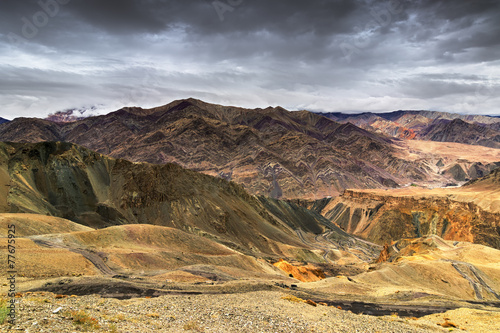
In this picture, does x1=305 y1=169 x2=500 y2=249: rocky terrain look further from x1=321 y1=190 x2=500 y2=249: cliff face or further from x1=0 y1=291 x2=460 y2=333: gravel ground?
x1=0 y1=291 x2=460 y2=333: gravel ground

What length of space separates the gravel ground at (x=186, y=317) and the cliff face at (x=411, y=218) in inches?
4367

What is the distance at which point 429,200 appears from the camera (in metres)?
148

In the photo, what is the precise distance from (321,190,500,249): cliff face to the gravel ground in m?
111

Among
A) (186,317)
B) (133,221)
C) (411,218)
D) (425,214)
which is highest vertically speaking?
(186,317)

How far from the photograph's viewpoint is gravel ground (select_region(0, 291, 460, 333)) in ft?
50.4

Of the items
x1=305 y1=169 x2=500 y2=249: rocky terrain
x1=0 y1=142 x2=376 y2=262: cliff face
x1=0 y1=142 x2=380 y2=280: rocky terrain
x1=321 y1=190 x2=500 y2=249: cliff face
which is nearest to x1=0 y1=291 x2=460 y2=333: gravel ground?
x1=0 y1=142 x2=380 y2=280: rocky terrain

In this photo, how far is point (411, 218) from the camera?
141m

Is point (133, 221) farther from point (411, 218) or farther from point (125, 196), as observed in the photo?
point (411, 218)

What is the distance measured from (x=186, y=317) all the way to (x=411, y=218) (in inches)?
5451

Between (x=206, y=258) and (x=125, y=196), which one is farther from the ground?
(x=125, y=196)

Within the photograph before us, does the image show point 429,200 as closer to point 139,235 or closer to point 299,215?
point 299,215

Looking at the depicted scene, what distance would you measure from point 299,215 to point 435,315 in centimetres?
11052

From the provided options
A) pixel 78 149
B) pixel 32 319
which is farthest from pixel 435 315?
pixel 78 149

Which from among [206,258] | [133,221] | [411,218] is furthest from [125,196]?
[411,218]
